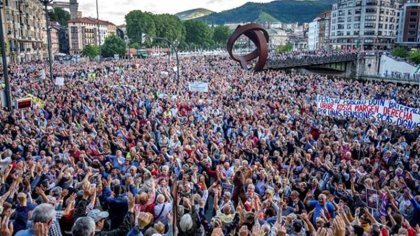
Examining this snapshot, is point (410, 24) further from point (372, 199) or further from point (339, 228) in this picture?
point (339, 228)

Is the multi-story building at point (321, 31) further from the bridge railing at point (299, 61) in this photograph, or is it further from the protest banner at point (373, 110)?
the protest banner at point (373, 110)

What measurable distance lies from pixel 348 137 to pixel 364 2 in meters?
98.5

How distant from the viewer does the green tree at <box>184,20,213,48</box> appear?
5098 inches

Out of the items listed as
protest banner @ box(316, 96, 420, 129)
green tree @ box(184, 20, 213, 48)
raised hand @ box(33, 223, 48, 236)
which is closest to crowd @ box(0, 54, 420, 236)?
raised hand @ box(33, 223, 48, 236)

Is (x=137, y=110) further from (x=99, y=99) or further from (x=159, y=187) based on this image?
(x=159, y=187)

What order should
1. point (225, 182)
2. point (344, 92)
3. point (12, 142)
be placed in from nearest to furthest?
1. point (225, 182)
2. point (12, 142)
3. point (344, 92)

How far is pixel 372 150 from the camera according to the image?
10.5 meters

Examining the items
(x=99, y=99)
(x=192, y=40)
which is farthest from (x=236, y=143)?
(x=192, y=40)

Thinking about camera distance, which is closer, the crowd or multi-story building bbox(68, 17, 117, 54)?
the crowd

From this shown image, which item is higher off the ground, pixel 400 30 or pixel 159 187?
pixel 400 30

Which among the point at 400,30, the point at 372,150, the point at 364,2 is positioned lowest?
the point at 372,150

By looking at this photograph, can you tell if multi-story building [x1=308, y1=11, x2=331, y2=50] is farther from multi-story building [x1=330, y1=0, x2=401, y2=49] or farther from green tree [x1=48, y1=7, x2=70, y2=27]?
green tree [x1=48, y1=7, x2=70, y2=27]

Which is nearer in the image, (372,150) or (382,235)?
(382,235)

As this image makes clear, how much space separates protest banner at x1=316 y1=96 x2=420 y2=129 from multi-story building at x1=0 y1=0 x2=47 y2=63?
4395 centimetres
